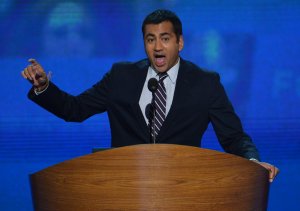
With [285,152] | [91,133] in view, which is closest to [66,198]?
[91,133]

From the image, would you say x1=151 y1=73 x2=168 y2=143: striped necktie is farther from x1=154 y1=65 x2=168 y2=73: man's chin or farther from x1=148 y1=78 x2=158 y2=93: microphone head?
x1=148 y1=78 x2=158 y2=93: microphone head

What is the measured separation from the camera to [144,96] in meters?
2.20

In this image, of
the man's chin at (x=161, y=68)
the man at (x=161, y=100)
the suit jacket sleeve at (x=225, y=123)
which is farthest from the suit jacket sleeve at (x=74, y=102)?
the suit jacket sleeve at (x=225, y=123)

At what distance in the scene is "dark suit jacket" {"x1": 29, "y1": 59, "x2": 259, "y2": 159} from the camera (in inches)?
83.8

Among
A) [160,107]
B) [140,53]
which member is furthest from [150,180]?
[140,53]

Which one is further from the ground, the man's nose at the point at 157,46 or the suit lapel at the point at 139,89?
the man's nose at the point at 157,46

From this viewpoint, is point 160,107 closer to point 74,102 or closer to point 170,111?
point 170,111

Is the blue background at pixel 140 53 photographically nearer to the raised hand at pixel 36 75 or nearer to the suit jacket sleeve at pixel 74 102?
the suit jacket sleeve at pixel 74 102

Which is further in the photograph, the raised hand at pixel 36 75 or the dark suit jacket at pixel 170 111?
the dark suit jacket at pixel 170 111

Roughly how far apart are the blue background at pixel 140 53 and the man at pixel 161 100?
912 millimetres

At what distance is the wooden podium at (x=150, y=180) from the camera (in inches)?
52.4

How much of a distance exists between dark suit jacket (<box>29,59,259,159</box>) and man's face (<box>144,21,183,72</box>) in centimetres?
10

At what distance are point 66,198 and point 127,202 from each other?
153 millimetres

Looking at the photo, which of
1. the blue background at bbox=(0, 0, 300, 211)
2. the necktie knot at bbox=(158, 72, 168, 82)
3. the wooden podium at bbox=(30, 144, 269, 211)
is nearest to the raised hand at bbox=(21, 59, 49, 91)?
the necktie knot at bbox=(158, 72, 168, 82)
